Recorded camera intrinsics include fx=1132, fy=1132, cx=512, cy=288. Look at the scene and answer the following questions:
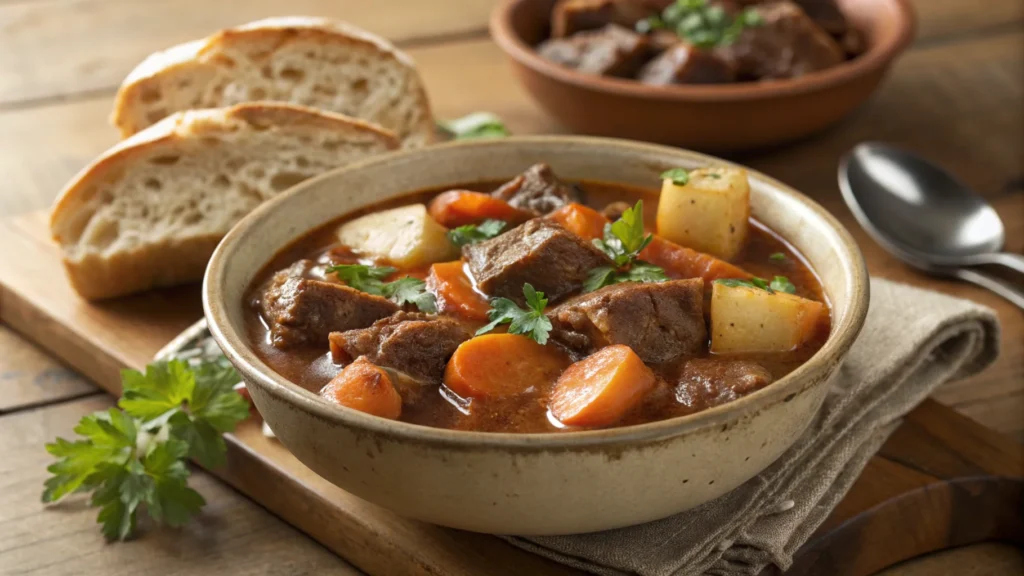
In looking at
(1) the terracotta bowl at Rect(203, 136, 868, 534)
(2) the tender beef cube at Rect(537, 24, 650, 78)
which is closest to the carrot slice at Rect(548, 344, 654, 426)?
(1) the terracotta bowl at Rect(203, 136, 868, 534)

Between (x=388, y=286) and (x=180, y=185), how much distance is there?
1.04 m

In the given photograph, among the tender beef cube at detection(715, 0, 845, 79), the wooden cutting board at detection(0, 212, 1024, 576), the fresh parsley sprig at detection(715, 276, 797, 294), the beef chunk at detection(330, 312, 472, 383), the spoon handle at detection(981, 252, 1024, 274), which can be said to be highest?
the beef chunk at detection(330, 312, 472, 383)

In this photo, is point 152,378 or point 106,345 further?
point 106,345

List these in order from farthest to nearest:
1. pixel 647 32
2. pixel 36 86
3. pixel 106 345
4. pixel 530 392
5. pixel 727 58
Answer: pixel 36 86 < pixel 647 32 < pixel 727 58 < pixel 106 345 < pixel 530 392

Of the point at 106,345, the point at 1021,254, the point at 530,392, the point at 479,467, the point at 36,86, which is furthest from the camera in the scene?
the point at 36,86

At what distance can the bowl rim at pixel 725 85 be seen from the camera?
372 cm

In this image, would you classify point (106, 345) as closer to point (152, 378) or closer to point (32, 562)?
point (152, 378)

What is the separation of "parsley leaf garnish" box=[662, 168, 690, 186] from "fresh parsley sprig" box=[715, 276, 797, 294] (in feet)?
0.95

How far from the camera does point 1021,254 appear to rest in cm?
357

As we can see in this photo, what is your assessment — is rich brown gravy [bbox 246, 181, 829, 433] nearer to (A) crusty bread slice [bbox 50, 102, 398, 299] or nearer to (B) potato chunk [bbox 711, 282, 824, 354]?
(B) potato chunk [bbox 711, 282, 824, 354]

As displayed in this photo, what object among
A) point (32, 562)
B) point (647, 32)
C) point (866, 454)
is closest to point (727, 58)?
point (647, 32)

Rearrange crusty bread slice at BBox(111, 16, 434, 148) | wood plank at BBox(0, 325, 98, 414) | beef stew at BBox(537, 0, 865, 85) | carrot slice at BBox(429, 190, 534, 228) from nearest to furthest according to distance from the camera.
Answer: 1. carrot slice at BBox(429, 190, 534, 228)
2. wood plank at BBox(0, 325, 98, 414)
3. crusty bread slice at BBox(111, 16, 434, 148)
4. beef stew at BBox(537, 0, 865, 85)

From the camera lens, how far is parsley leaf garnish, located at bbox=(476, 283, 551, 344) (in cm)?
230

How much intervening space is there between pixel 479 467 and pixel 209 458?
0.88 metres
